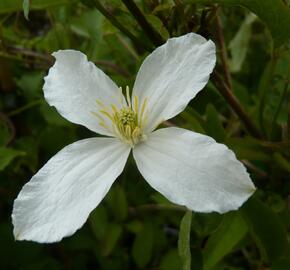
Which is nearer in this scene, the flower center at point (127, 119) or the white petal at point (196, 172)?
the white petal at point (196, 172)

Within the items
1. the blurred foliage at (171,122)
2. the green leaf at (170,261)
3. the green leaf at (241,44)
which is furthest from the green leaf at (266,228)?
the green leaf at (241,44)

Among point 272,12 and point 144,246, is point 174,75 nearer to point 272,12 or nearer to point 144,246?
point 272,12

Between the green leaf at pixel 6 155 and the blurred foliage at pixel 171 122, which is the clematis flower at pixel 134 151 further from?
the green leaf at pixel 6 155

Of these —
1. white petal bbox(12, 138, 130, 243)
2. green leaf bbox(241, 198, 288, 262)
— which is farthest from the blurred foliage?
white petal bbox(12, 138, 130, 243)

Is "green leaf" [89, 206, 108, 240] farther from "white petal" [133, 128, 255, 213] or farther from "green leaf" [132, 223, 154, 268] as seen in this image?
"white petal" [133, 128, 255, 213]

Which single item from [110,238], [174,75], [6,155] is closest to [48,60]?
[6,155]
